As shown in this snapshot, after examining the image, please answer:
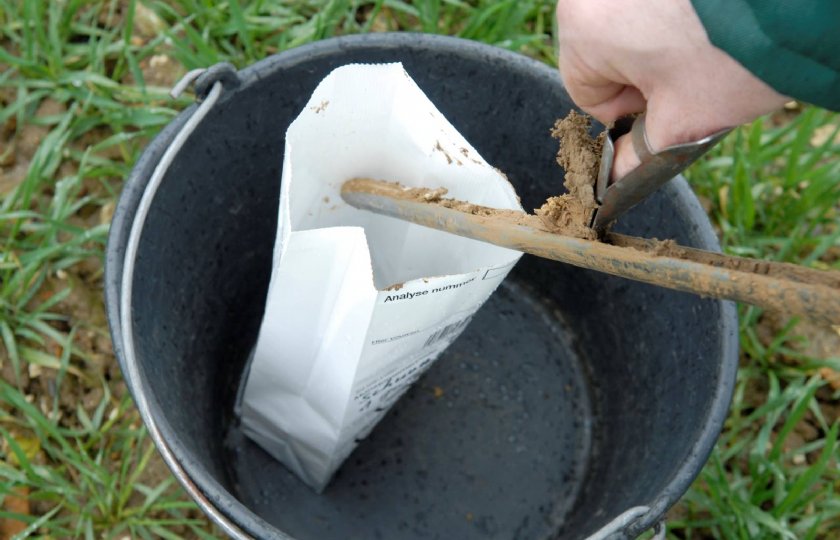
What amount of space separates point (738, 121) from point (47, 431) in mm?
880

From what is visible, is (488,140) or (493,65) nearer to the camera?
(493,65)

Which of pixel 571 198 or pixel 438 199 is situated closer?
pixel 571 198

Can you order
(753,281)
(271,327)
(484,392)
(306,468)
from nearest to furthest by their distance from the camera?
(753,281) < (271,327) < (306,468) < (484,392)

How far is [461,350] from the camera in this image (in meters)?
1.08

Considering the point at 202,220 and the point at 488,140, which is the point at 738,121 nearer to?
the point at 488,140

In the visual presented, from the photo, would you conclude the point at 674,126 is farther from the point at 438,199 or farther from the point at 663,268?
the point at 438,199

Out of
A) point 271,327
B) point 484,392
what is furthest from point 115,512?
point 484,392

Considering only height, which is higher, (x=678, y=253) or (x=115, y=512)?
(x=678, y=253)

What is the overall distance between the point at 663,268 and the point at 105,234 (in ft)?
2.60

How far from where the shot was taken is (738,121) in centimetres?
55

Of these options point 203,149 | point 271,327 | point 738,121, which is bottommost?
point 271,327

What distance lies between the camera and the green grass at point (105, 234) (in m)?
0.99

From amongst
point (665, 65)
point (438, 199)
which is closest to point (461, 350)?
point (438, 199)

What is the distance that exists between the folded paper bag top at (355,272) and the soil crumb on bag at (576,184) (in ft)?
0.36
